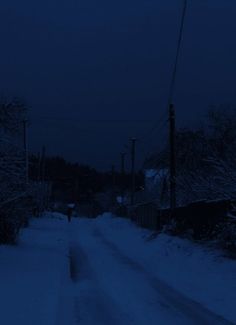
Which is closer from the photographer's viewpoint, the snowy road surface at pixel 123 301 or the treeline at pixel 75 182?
the snowy road surface at pixel 123 301

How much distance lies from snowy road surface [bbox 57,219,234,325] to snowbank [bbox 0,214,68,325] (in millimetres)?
277

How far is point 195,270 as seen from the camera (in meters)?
19.0

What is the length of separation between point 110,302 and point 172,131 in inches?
1002

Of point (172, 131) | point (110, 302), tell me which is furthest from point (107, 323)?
point (172, 131)

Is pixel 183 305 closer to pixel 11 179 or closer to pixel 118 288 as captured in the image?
pixel 118 288

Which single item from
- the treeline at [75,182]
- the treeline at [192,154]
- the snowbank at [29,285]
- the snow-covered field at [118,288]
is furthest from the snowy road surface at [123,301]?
the treeline at [75,182]

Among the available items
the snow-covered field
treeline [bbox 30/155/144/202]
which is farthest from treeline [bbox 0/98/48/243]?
treeline [bbox 30/155/144/202]

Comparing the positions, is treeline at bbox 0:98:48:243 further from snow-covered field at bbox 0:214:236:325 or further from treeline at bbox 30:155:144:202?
treeline at bbox 30:155:144:202

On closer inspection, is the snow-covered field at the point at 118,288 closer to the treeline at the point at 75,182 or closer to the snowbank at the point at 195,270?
the snowbank at the point at 195,270

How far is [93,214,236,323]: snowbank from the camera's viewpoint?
13784 mm

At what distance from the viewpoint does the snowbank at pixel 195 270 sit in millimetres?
13784

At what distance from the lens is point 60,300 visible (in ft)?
44.0

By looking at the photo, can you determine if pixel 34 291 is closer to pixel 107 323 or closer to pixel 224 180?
pixel 107 323

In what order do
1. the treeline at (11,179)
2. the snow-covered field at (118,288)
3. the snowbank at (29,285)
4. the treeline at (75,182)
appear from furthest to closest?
1. the treeline at (75,182)
2. the treeline at (11,179)
3. the snow-covered field at (118,288)
4. the snowbank at (29,285)
